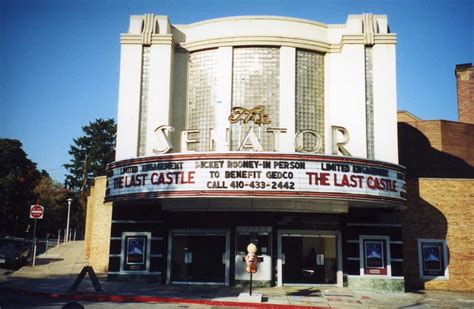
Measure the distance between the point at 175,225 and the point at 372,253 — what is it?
→ 8.49m

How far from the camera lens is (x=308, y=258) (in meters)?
20.5

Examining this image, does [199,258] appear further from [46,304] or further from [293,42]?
[293,42]

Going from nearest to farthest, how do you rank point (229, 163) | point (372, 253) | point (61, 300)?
point (61, 300), point (229, 163), point (372, 253)

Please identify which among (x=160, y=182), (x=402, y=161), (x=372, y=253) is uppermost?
(x=402, y=161)

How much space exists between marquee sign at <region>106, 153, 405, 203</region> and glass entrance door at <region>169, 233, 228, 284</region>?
3.87 meters

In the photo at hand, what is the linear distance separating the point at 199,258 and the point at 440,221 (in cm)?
1095

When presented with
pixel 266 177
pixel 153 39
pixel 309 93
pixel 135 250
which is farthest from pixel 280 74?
pixel 135 250

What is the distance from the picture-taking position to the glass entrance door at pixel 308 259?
20312 millimetres

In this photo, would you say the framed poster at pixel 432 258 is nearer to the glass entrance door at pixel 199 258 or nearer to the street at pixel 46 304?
the glass entrance door at pixel 199 258

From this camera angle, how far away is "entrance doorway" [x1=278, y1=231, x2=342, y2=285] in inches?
799

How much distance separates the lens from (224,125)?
2147cm

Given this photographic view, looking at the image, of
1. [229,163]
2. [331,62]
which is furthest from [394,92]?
[229,163]

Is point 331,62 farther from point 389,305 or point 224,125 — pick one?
point 389,305

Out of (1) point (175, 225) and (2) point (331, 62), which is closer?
(1) point (175, 225)
